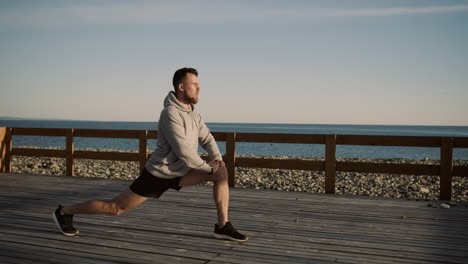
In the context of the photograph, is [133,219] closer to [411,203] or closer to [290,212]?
[290,212]

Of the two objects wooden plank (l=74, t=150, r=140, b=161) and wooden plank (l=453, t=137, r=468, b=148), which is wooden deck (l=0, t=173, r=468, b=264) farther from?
wooden plank (l=74, t=150, r=140, b=161)

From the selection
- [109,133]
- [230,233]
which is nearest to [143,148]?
[109,133]

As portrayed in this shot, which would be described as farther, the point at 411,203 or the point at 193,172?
the point at 411,203

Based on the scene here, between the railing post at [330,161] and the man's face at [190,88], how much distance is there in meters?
3.99

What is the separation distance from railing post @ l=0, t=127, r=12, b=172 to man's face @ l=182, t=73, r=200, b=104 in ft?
24.3

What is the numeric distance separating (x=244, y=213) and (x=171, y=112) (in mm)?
2345

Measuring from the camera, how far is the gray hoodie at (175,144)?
412 cm

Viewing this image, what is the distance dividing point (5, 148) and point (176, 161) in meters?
7.52

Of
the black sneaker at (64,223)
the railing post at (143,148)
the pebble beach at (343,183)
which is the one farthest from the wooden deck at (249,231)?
the pebble beach at (343,183)

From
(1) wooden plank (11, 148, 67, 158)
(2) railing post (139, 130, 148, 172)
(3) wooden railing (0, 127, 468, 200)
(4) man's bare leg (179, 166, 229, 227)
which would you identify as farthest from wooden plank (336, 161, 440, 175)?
(1) wooden plank (11, 148, 67, 158)

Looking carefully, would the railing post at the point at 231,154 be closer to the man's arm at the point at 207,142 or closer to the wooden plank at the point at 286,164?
the wooden plank at the point at 286,164

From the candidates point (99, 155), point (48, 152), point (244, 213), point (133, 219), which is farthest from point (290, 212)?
point (48, 152)

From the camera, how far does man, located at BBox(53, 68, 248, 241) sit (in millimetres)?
4145

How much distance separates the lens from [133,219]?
5594mm
